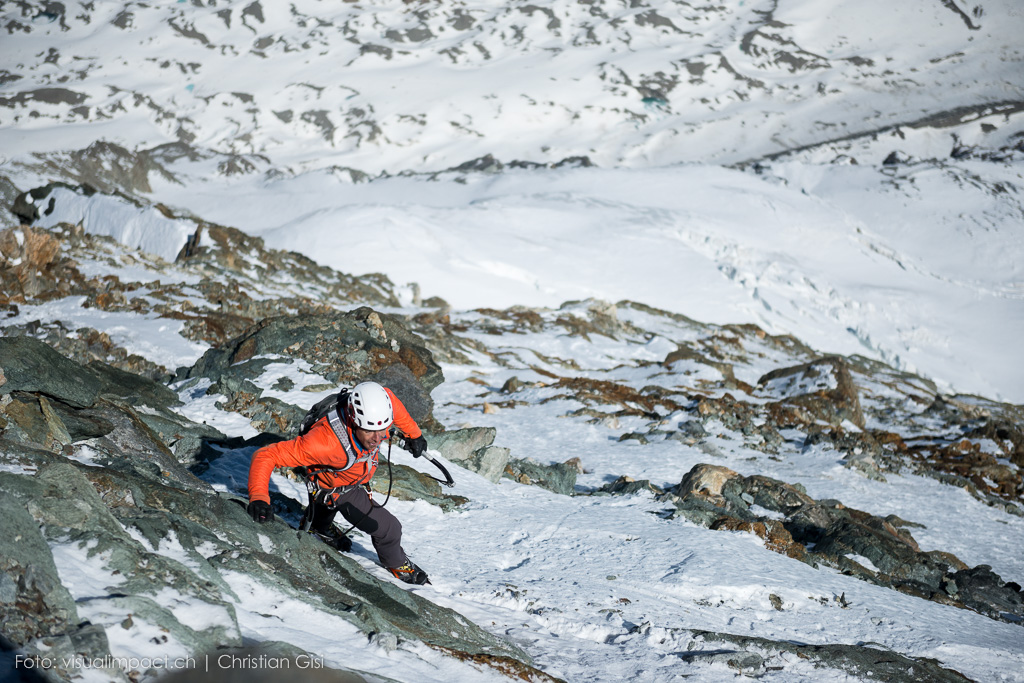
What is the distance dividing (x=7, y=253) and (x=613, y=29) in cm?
18186

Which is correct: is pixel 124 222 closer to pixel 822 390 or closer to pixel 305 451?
pixel 822 390

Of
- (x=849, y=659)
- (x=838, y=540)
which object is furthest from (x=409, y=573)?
(x=838, y=540)

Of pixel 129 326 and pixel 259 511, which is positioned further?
pixel 129 326

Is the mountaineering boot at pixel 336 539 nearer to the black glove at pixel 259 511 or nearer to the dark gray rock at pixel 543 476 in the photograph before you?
the black glove at pixel 259 511

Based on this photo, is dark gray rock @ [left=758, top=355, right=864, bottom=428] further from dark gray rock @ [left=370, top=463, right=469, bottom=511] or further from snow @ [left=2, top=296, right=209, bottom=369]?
snow @ [left=2, top=296, right=209, bottom=369]

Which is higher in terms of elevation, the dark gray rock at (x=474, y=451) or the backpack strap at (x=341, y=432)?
the backpack strap at (x=341, y=432)

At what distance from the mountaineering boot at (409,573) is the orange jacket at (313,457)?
0.84 m

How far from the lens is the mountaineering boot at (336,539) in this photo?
17.7ft

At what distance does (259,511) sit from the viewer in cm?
446

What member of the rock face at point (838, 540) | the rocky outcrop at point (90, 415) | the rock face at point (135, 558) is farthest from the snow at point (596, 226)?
the rocky outcrop at point (90, 415)

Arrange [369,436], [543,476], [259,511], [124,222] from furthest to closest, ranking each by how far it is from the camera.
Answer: [124,222] < [543,476] < [369,436] < [259,511]

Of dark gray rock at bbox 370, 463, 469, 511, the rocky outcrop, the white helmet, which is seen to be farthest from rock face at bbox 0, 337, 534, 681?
dark gray rock at bbox 370, 463, 469, 511

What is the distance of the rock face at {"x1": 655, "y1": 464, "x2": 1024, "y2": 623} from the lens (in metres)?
7.75

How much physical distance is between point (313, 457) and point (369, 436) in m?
0.45
